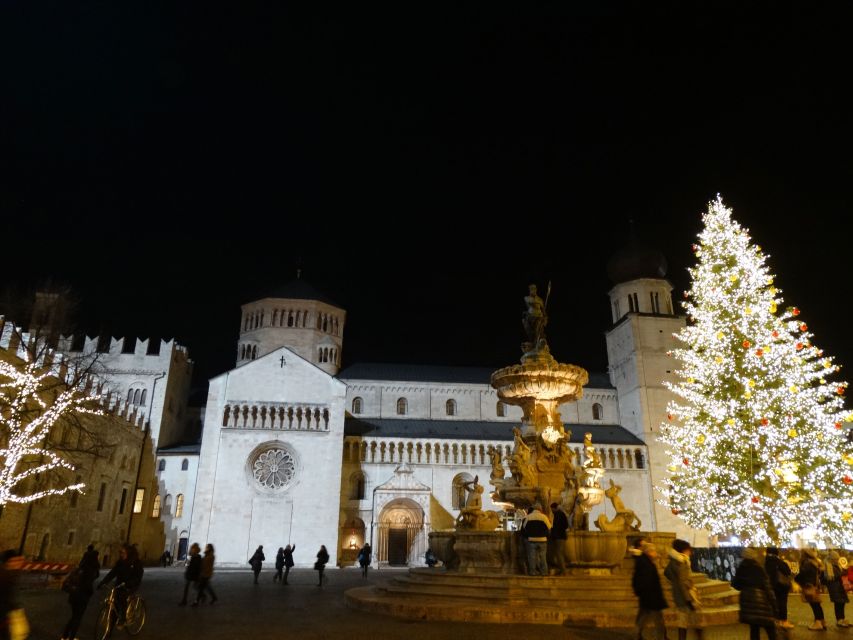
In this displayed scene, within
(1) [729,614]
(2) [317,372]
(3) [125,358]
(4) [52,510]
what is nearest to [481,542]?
(1) [729,614]

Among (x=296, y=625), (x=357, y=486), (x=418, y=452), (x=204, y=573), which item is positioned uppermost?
(x=418, y=452)

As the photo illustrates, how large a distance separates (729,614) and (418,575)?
21.6 feet

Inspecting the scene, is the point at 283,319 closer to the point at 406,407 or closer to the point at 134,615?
the point at 406,407

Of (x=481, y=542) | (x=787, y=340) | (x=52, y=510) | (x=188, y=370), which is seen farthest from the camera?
(x=188, y=370)

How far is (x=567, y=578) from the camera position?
11.5 m

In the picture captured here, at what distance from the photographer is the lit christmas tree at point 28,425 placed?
67.1ft

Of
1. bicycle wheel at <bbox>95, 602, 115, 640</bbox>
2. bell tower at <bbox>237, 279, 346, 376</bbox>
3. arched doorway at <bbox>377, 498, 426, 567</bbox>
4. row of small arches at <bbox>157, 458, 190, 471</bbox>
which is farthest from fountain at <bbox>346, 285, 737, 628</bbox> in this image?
bell tower at <bbox>237, 279, 346, 376</bbox>

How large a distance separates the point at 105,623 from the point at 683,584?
8.16 meters

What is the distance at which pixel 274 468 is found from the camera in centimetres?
3872

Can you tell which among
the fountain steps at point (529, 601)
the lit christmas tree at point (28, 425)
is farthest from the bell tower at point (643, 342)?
the lit christmas tree at point (28, 425)

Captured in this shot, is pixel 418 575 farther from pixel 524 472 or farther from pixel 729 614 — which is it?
pixel 729 614

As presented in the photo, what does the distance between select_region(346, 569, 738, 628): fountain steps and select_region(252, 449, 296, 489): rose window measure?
89.8 feet

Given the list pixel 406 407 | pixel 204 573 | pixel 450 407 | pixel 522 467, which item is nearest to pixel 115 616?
pixel 204 573

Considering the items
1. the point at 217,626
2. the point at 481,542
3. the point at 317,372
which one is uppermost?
the point at 317,372
